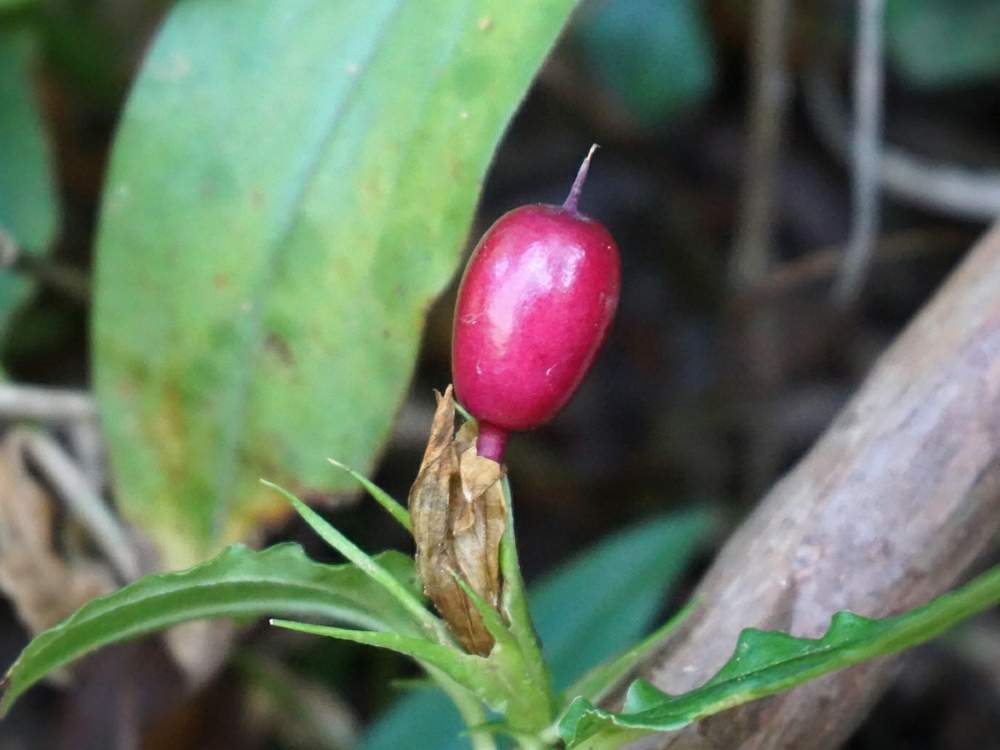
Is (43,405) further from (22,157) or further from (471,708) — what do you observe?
(471,708)

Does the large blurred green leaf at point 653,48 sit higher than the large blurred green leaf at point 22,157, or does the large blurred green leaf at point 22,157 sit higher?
the large blurred green leaf at point 653,48

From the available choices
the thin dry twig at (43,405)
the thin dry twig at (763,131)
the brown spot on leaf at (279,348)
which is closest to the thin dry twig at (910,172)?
the thin dry twig at (763,131)

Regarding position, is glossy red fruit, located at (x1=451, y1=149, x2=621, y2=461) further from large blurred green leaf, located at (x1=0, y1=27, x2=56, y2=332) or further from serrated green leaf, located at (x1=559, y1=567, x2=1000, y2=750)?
large blurred green leaf, located at (x1=0, y1=27, x2=56, y2=332)

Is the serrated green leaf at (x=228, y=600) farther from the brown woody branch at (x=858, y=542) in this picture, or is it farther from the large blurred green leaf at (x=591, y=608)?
the large blurred green leaf at (x=591, y=608)

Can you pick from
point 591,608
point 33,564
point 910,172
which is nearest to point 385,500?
point 33,564

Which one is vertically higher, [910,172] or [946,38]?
[946,38]
